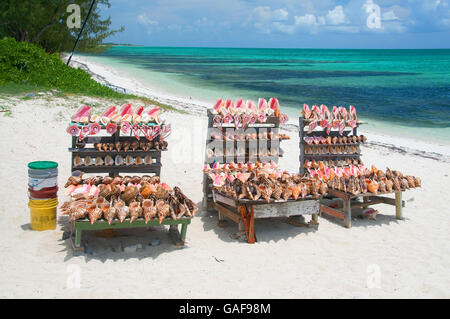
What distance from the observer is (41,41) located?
26.2m

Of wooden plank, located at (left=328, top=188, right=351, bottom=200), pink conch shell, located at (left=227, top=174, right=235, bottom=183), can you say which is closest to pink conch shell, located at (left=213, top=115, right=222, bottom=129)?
pink conch shell, located at (left=227, top=174, right=235, bottom=183)

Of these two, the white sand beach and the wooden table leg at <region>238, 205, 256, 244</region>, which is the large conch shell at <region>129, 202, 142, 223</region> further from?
the wooden table leg at <region>238, 205, 256, 244</region>

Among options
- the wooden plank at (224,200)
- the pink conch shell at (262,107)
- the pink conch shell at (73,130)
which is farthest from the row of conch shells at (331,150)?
the pink conch shell at (73,130)

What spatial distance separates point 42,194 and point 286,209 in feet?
11.8

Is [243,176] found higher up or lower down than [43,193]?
higher up

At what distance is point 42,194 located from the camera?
6121 millimetres

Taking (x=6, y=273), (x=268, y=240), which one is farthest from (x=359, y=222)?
(x=6, y=273)

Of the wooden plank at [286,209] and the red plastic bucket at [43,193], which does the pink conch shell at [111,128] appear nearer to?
the red plastic bucket at [43,193]

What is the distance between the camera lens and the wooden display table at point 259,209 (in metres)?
6.18

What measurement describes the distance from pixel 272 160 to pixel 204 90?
94.6 ft

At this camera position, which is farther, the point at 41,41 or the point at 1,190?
the point at 41,41

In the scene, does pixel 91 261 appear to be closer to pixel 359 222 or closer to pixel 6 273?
pixel 6 273

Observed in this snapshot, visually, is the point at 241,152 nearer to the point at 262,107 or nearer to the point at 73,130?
the point at 262,107

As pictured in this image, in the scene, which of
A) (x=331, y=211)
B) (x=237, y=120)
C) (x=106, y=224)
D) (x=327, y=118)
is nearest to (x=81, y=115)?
(x=106, y=224)
